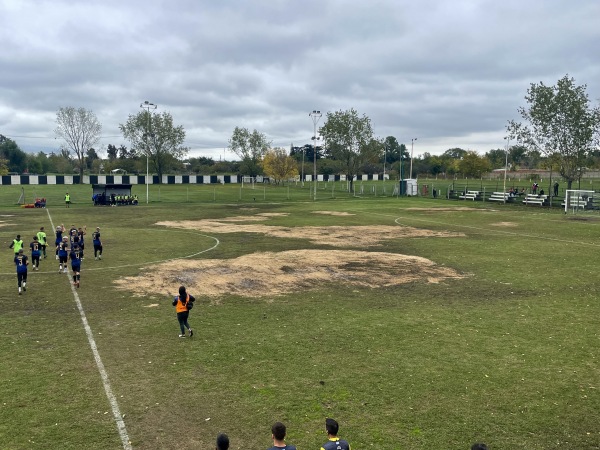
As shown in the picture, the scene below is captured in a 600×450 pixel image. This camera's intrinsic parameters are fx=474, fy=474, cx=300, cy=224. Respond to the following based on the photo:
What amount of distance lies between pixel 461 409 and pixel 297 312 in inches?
280

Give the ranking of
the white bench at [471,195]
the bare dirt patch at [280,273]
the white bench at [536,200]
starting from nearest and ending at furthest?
the bare dirt patch at [280,273] < the white bench at [536,200] < the white bench at [471,195]

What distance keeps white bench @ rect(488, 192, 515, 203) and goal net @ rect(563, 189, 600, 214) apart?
1003cm

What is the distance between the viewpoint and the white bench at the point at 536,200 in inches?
2373

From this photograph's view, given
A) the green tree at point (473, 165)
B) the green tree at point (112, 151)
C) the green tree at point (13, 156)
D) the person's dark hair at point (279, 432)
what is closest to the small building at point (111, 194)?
the person's dark hair at point (279, 432)

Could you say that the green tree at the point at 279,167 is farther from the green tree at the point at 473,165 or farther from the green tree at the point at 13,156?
the green tree at the point at 13,156

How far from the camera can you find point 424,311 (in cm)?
1566

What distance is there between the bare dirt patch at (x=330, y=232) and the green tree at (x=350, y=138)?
163ft

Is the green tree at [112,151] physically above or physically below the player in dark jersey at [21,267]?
above

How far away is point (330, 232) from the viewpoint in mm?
34969

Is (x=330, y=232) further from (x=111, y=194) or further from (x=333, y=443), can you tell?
(x=111, y=194)

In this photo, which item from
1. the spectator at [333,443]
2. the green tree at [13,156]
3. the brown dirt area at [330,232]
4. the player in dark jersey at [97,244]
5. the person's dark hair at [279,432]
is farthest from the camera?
the green tree at [13,156]

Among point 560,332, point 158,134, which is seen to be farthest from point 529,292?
→ point 158,134

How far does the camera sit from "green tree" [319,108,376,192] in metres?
86.9

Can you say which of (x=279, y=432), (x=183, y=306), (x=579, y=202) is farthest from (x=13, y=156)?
(x=279, y=432)
